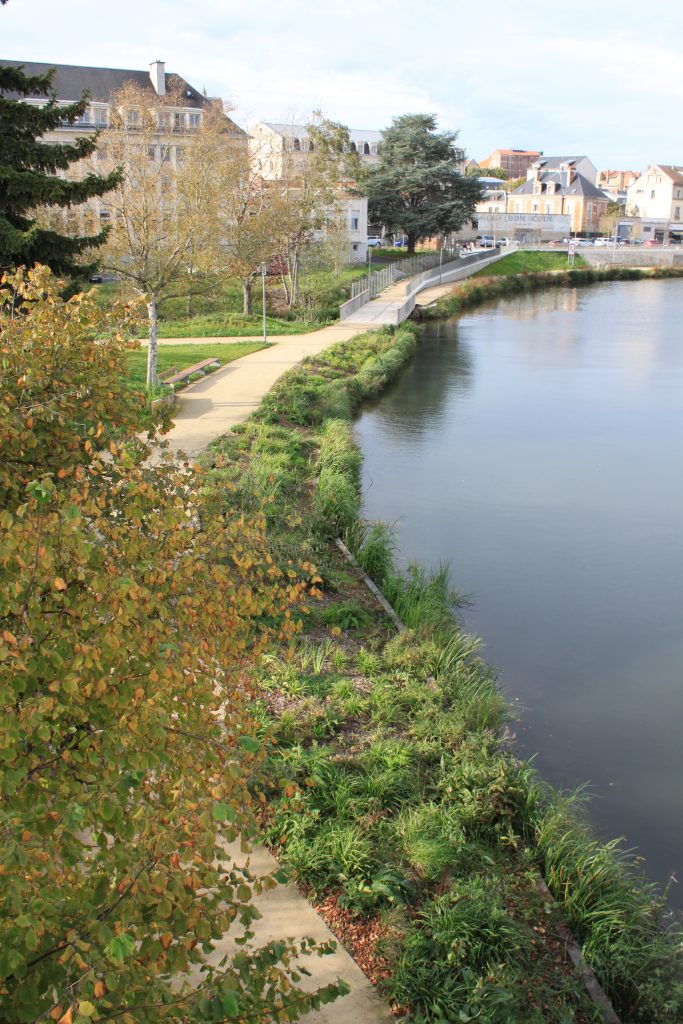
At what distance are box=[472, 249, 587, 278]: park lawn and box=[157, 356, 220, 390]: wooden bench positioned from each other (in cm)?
3937

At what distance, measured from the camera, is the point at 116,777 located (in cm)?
354

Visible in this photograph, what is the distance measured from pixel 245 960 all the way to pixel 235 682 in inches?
66.3

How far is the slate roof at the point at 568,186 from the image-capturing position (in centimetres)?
11444

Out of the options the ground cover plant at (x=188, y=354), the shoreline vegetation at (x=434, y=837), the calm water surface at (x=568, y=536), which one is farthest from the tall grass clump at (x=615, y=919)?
the ground cover plant at (x=188, y=354)

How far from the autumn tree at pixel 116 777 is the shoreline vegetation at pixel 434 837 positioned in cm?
54

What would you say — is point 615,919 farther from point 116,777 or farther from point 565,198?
point 565,198

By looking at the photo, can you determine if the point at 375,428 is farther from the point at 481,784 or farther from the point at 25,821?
the point at 25,821

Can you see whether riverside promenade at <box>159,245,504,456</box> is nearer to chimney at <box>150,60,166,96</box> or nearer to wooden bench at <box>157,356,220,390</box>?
wooden bench at <box>157,356,220,390</box>

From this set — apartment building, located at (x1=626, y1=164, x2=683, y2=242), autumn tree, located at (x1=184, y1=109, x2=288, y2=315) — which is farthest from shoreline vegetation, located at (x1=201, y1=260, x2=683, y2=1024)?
apartment building, located at (x1=626, y1=164, x2=683, y2=242)

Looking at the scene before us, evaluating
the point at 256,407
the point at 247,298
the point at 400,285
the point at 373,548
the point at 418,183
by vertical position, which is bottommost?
the point at 373,548

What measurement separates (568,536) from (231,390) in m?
10.2

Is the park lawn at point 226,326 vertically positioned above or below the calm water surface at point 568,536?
above

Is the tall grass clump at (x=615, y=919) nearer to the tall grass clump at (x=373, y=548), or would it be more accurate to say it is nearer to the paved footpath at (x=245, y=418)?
the paved footpath at (x=245, y=418)

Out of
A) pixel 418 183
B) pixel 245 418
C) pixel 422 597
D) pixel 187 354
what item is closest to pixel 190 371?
pixel 187 354
